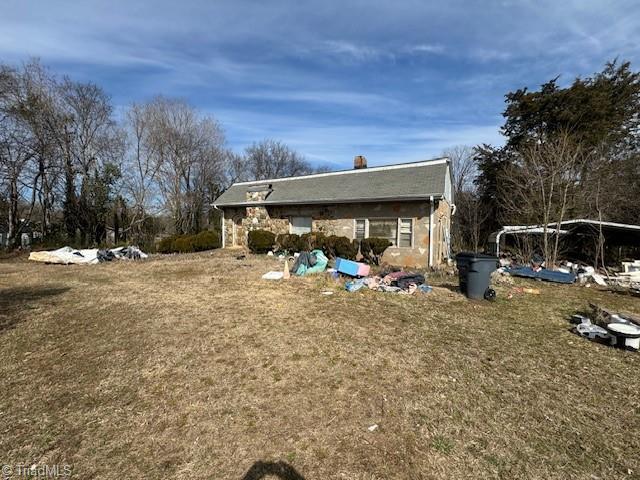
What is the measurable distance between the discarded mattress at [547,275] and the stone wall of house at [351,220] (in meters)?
2.70

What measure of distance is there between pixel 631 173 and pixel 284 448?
22362 mm

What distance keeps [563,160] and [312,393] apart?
14877 mm

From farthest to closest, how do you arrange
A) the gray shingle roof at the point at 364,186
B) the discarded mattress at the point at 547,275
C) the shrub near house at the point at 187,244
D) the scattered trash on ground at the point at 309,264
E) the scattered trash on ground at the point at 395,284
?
the shrub near house at the point at 187,244 < the gray shingle roof at the point at 364,186 < the scattered trash on ground at the point at 309,264 < the discarded mattress at the point at 547,275 < the scattered trash on ground at the point at 395,284

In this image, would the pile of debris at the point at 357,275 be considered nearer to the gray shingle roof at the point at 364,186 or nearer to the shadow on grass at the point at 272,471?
the gray shingle roof at the point at 364,186

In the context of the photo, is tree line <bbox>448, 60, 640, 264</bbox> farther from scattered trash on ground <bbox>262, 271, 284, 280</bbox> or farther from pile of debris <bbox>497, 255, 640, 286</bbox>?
scattered trash on ground <bbox>262, 271, 284, 280</bbox>

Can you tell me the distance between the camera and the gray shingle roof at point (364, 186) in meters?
11.8

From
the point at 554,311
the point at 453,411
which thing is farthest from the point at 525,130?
the point at 453,411

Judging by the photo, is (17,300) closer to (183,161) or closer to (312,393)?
(312,393)

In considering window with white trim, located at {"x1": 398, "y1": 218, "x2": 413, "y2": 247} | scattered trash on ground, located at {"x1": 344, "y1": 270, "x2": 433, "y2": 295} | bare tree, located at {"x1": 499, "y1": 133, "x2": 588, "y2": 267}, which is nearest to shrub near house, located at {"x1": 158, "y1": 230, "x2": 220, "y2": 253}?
window with white trim, located at {"x1": 398, "y1": 218, "x2": 413, "y2": 247}

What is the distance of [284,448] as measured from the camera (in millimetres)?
2510

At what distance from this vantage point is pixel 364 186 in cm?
1363

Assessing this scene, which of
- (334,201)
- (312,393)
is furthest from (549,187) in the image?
(312,393)

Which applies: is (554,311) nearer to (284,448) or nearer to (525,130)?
(284,448)

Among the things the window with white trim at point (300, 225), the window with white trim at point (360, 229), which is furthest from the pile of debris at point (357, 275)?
the window with white trim at point (300, 225)
